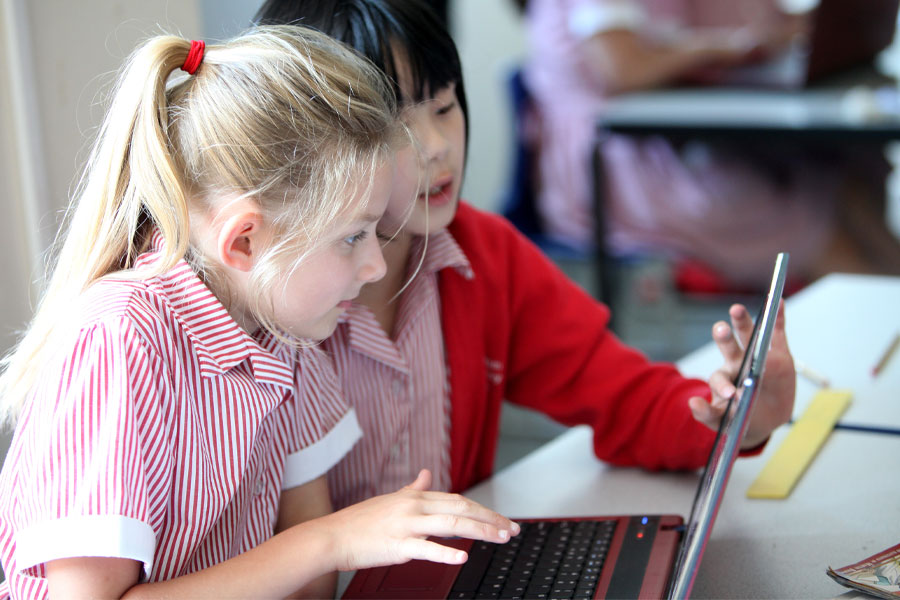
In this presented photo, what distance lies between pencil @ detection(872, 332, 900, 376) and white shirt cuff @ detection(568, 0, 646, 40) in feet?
6.07

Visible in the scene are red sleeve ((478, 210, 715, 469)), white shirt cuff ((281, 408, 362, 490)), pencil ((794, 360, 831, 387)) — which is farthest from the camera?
pencil ((794, 360, 831, 387))

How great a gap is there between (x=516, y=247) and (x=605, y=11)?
80.3 inches

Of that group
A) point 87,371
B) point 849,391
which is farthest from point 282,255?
point 849,391

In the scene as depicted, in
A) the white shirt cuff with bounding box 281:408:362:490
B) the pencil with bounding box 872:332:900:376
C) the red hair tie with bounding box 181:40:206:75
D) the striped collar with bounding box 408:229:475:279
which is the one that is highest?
the red hair tie with bounding box 181:40:206:75

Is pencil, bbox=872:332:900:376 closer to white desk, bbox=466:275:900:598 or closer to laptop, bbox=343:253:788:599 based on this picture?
white desk, bbox=466:275:900:598

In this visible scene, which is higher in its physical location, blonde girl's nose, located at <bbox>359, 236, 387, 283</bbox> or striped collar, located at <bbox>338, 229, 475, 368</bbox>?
blonde girl's nose, located at <bbox>359, 236, 387, 283</bbox>

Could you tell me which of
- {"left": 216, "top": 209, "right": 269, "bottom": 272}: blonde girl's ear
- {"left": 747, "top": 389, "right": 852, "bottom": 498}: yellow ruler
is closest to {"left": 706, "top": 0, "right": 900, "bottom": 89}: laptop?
Answer: {"left": 747, "top": 389, "right": 852, "bottom": 498}: yellow ruler

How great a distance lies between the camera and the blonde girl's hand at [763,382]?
924 millimetres

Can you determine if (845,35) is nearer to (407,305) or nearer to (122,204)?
(407,305)

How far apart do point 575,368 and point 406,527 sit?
49 cm

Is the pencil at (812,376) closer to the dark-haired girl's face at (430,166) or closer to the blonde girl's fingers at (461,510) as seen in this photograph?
the dark-haired girl's face at (430,166)

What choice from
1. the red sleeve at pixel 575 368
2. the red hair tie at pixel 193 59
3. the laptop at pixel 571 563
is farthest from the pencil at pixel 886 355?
the red hair tie at pixel 193 59

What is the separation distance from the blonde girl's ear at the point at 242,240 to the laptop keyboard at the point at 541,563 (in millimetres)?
303

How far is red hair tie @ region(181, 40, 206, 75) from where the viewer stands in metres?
0.78
